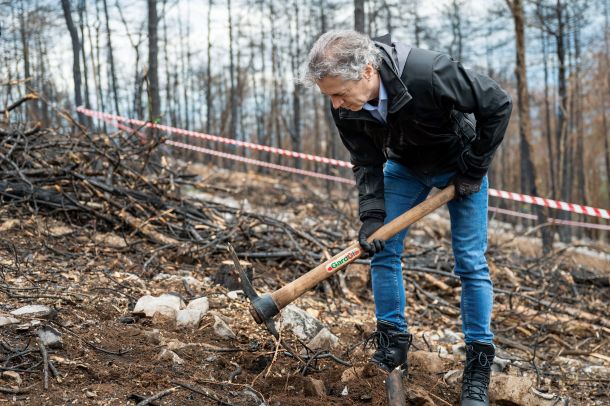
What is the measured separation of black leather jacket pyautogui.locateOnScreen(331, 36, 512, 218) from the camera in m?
2.37

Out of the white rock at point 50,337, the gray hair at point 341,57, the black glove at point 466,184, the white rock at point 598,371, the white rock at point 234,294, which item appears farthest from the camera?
the white rock at point 234,294

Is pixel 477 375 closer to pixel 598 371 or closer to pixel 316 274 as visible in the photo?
pixel 316 274

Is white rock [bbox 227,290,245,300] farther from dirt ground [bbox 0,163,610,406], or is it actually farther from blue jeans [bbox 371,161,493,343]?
blue jeans [bbox 371,161,493,343]

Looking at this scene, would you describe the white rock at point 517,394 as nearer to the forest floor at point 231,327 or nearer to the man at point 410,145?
the forest floor at point 231,327

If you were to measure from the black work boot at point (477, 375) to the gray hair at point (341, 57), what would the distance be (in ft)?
4.73

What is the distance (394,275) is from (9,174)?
3.98 m

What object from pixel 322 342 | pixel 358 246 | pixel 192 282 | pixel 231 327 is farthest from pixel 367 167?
pixel 192 282

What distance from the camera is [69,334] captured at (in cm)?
267

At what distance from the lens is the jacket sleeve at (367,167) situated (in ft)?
8.95

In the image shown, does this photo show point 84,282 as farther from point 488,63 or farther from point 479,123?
point 488,63

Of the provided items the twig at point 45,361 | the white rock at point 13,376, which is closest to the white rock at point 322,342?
the twig at point 45,361

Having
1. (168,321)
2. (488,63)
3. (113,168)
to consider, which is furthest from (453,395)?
(488,63)

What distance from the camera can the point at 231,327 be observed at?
3352mm

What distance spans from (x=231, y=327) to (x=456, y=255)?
144cm
